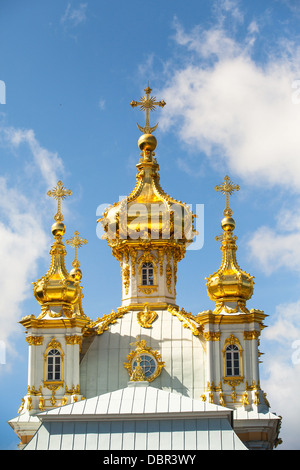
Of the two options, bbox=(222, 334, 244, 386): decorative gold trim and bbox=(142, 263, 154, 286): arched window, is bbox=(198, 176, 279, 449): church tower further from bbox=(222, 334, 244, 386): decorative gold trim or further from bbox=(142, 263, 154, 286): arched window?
bbox=(142, 263, 154, 286): arched window

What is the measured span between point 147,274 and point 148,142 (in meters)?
7.07

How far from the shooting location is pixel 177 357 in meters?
56.3

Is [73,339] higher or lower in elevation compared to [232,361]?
higher

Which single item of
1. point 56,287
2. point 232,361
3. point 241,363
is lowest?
point 241,363

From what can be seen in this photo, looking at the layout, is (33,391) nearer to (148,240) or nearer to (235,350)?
(235,350)

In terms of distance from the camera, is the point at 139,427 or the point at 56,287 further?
the point at 56,287

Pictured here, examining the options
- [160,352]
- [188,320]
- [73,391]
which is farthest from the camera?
[188,320]

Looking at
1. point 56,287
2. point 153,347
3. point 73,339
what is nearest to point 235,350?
point 153,347

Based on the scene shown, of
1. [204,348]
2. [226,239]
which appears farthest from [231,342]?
[226,239]

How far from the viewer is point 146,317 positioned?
→ 58156 millimetres

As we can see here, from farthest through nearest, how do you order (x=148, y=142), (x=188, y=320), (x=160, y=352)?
(x=148, y=142) → (x=188, y=320) → (x=160, y=352)

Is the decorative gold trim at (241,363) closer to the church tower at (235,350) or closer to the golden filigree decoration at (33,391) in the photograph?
the church tower at (235,350)

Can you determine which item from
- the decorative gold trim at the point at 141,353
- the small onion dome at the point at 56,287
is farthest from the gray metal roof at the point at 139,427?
the small onion dome at the point at 56,287
